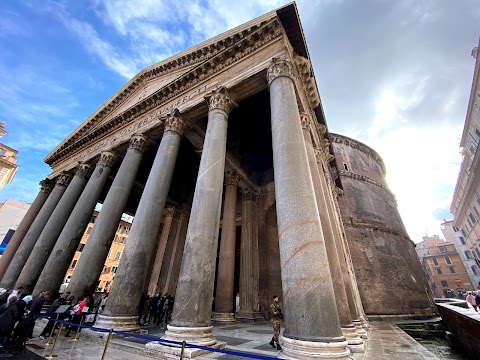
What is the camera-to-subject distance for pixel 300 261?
3580 millimetres

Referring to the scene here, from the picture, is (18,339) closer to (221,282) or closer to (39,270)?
(221,282)

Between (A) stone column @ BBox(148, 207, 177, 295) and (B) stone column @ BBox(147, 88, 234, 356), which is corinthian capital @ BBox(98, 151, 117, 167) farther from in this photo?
(B) stone column @ BBox(147, 88, 234, 356)

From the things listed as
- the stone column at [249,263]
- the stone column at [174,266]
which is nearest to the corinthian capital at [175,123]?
the stone column at [249,263]

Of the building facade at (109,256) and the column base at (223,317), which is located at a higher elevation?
the building facade at (109,256)

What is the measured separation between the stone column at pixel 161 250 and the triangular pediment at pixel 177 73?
581cm

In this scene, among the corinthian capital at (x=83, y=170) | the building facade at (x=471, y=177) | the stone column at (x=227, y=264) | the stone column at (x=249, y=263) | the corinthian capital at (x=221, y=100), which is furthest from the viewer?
the building facade at (x=471, y=177)

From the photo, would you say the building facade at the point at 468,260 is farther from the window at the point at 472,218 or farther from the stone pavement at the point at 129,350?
the stone pavement at the point at 129,350

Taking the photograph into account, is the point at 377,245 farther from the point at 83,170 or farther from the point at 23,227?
the point at 23,227

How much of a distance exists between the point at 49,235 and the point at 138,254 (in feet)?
23.2

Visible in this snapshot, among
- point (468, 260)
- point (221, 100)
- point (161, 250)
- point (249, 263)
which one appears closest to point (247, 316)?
point (249, 263)

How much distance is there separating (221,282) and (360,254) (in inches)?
437

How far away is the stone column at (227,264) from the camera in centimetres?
782

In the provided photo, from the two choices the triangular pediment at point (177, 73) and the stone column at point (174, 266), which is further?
the stone column at point (174, 266)

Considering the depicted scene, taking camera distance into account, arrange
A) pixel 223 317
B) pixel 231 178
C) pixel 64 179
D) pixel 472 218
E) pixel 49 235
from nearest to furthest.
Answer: pixel 223 317, pixel 49 235, pixel 231 178, pixel 64 179, pixel 472 218
